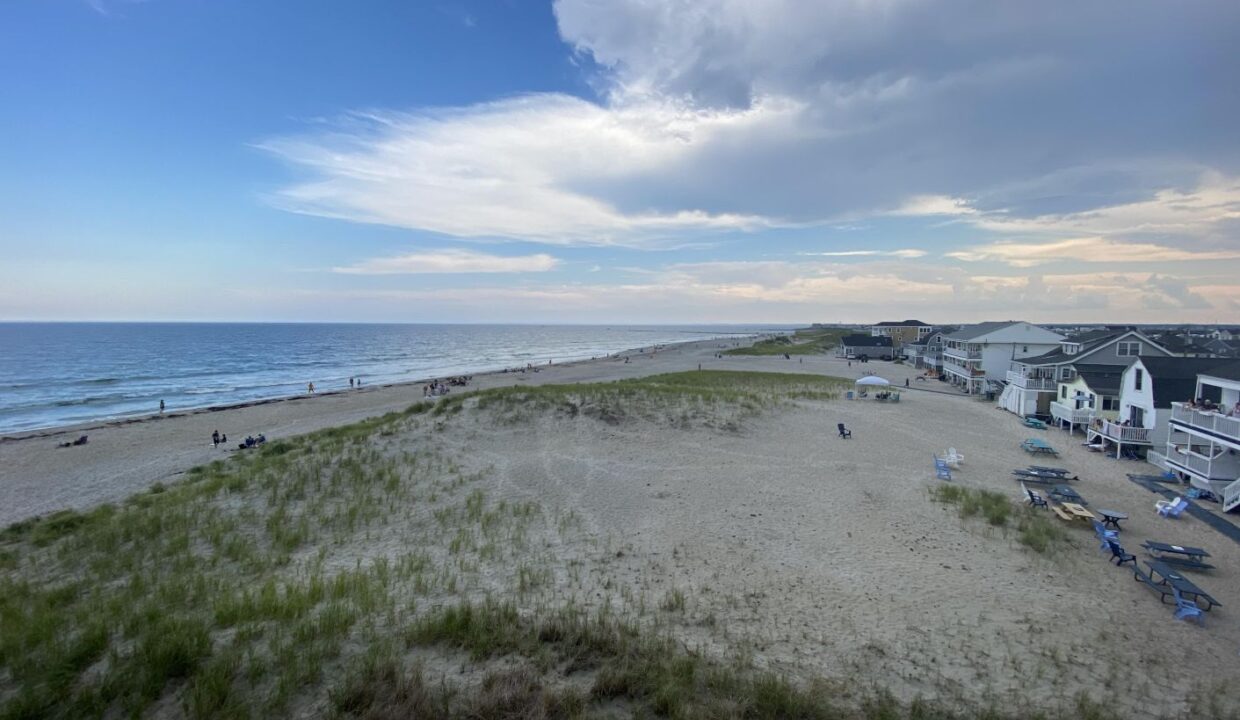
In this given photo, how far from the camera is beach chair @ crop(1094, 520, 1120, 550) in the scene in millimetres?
12477

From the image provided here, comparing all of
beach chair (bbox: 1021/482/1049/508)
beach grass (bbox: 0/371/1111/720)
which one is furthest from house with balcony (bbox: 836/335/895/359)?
beach grass (bbox: 0/371/1111/720)

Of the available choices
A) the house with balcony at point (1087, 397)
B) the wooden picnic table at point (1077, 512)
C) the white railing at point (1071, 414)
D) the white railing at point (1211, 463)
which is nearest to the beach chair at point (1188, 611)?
the wooden picnic table at point (1077, 512)

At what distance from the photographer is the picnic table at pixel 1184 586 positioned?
10141 millimetres

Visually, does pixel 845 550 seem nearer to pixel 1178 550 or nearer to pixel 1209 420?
pixel 1178 550

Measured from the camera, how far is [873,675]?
7445 millimetres

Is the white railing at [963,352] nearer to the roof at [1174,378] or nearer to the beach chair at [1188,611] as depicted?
the roof at [1174,378]

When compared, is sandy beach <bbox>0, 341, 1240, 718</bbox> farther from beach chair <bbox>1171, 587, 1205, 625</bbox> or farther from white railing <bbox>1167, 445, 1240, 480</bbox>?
white railing <bbox>1167, 445, 1240, 480</bbox>

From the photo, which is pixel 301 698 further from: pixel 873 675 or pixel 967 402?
pixel 967 402

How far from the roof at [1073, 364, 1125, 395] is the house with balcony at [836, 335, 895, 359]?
52191mm

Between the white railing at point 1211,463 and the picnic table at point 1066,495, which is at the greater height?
the white railing at point 1211,463

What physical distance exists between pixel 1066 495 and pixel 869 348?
6922cm

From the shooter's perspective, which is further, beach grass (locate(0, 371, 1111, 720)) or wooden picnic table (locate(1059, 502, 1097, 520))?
wooden picnic table (locate(1059, 502, 1097, 520))

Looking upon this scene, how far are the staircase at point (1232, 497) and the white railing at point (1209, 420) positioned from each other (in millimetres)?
1538

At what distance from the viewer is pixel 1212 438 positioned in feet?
57.8
